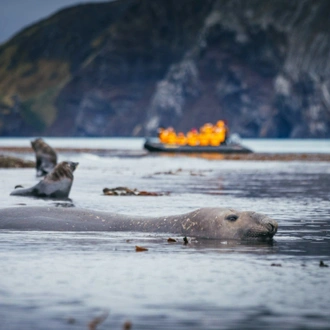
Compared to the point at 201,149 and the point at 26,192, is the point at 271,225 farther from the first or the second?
the point at 201,149

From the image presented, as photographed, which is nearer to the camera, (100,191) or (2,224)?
(2,224)

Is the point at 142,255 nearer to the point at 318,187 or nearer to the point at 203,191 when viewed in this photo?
the point at 203,191

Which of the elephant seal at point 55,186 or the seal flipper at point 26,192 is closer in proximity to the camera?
the elephant seal at point 55,186

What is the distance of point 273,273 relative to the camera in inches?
581

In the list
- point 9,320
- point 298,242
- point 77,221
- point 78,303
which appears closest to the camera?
point 9,320

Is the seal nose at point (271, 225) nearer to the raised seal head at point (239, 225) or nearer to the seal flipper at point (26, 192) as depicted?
the raised seal head at point (239, 225)

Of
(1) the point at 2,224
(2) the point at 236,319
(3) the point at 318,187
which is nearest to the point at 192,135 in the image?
(3) the point at 318,187

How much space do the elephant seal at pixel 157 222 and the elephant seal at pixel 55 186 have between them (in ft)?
30.3

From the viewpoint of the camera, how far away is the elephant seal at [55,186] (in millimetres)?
30094

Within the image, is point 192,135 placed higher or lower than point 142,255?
higher

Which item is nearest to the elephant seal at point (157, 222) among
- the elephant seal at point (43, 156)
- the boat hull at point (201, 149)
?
the elephant seal at point (43, 156)

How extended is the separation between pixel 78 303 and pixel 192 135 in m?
120

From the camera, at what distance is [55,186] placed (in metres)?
30.4

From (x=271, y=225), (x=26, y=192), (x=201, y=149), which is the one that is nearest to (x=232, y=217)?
(x=271, y=225)
